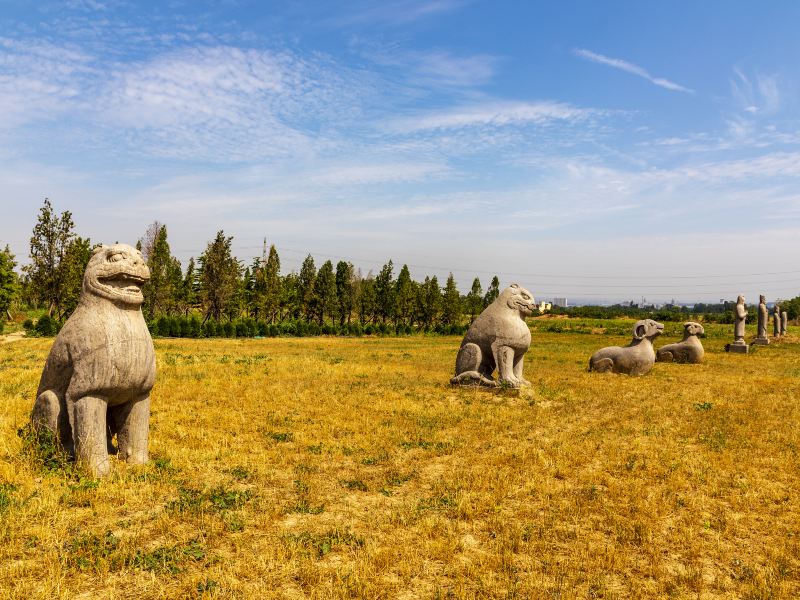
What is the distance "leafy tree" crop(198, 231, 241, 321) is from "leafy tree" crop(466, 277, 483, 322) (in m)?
36.9

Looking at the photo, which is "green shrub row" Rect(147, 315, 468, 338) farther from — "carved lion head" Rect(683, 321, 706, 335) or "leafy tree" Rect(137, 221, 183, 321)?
"carved lion head" Rect(683, 321, 706, 335)

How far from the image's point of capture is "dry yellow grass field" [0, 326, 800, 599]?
13.4 feet

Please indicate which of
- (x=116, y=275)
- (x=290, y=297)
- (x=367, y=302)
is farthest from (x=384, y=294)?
(x=116, y=275)

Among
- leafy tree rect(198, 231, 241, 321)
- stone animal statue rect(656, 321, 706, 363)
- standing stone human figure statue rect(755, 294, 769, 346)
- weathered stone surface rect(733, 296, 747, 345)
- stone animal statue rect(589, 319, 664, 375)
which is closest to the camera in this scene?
stone animal statue rect(589, 319, 664, 375)

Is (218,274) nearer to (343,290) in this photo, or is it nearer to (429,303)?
(343,290)

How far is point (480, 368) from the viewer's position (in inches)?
501

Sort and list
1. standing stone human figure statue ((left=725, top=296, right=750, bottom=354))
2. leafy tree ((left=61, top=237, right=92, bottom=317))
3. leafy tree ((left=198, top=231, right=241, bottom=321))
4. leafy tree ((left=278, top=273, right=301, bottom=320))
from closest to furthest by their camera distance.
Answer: standing stone human figure statue ((left=725, top=296, right=750, bottom=354)), leafy tree ((left=61, top=237, right=92, bottom=317)), leafy tree ((left=198, top=231, right=241, bottom=321)), leafy tree ((left=278, top=273, right=301, bottom=320))

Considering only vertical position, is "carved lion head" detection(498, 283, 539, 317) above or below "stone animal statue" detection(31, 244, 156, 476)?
above

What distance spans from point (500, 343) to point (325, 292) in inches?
1830

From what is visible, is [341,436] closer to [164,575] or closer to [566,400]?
[164,575]

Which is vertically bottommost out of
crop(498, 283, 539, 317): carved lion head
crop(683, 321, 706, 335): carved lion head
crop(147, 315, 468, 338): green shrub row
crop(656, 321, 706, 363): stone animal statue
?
crop(147, 315, 468, 338): green shrub row

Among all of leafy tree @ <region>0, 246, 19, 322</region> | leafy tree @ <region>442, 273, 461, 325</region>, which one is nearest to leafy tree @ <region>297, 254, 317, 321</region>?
leafy tree @ <region>442, 273, 461, 325</region>

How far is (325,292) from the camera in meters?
57.3

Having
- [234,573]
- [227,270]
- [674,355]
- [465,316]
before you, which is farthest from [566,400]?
[465,316]
